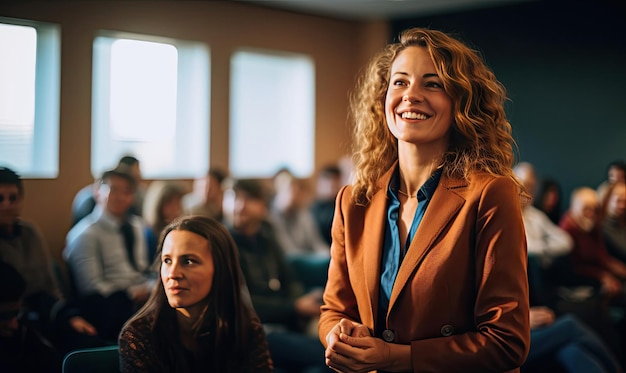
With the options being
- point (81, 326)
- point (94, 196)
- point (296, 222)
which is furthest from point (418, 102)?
point (296, 222)

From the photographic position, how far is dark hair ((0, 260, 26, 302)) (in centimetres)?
222

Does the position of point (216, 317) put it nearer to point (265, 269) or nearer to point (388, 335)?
point (388, 335)

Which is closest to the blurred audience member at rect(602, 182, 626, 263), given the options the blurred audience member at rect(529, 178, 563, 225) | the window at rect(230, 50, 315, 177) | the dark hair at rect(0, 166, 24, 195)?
the blurred audience member at rect(529, 178, 563, 225)

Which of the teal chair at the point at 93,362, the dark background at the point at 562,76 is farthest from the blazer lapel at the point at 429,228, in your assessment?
the dark background at the point at 562,76

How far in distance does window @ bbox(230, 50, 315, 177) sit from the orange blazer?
17.5 feet

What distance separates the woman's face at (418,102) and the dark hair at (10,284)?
4.27 ft

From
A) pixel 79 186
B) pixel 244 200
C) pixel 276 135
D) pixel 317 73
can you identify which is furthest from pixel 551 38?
pixel 79 186

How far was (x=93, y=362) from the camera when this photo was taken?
2.05 m

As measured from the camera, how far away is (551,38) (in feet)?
24.6

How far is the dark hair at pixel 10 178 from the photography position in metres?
2.30

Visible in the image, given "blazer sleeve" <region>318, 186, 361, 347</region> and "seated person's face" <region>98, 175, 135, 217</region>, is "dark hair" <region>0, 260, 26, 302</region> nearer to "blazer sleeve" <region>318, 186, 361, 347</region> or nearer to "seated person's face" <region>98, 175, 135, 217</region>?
"seated person's face" <region>98, 175, 135, 217</region>

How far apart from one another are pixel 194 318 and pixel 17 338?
0.62 m

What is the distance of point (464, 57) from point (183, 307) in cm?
100

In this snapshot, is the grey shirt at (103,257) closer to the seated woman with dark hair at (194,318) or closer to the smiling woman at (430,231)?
the seated woman with dark hair at (194,318)
